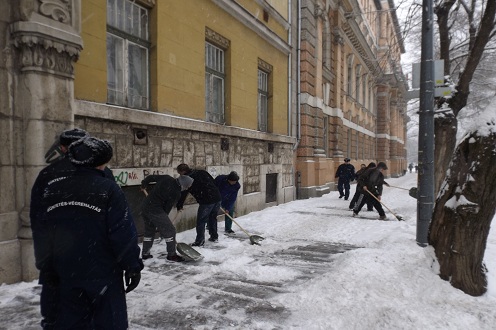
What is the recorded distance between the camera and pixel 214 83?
9617mm

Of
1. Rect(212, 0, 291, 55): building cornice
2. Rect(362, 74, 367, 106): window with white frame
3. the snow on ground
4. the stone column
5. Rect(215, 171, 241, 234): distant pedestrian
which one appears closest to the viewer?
the snow on ground

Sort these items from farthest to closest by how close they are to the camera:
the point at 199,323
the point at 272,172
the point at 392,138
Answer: the point at 392,138, the point at 272,172, the point at 199,323

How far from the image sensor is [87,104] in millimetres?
5504

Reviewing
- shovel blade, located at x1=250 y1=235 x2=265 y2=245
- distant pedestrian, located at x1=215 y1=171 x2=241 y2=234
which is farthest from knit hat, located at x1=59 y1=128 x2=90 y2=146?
distant pedestrian, located at x1=215 y1=171 x2=241 y2=234

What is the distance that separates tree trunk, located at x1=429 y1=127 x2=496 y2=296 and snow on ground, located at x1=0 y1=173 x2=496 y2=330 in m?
0.20

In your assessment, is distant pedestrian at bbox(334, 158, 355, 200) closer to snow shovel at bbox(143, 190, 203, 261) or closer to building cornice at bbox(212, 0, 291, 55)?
building cornice at bbox(212, 0, 291, 55)

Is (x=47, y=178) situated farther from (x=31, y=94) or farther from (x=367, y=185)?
(x=367, y=185)

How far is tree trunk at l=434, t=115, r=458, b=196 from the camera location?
10391 millimetres

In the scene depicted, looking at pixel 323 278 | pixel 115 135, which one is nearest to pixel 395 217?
pixel 323 278

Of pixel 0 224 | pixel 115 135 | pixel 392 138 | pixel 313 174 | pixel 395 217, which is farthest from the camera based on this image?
pixel 392 138

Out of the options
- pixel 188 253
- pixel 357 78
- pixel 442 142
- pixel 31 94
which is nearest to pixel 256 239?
pixel 188 253

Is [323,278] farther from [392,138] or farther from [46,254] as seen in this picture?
[392,138]

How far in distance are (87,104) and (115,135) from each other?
31.2 inches

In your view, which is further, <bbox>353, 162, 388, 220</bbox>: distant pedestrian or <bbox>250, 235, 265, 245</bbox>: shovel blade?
<bbox>353, 162, 388, 220</bbox>: distant pedestrian
